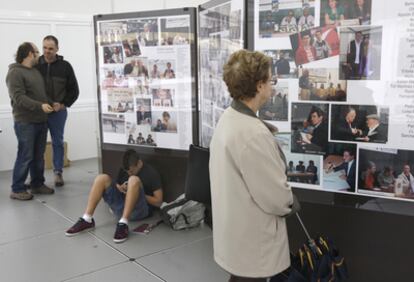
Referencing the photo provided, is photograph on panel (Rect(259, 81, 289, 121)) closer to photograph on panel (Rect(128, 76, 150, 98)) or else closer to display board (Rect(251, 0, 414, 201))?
display board (Rect(251, 0, 414, 201))

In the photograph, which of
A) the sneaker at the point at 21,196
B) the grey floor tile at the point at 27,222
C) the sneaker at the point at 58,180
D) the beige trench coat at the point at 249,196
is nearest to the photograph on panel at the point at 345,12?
the beige trench coat at the point at 249,196

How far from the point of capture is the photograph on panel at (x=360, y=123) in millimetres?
2318

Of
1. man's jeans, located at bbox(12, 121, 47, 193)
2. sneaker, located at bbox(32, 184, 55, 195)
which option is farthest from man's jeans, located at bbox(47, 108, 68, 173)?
sneaker, located at bbox(32, 184, 55, 195)

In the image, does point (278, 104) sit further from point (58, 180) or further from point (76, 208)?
point (58, 180)

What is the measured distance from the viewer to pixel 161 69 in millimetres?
3941

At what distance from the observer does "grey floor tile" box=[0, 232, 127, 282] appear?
2947 mm

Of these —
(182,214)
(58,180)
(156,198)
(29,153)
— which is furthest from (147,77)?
(58,180)

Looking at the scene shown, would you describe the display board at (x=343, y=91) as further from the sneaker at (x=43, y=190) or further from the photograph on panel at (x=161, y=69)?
the sneaker at (x=43, y=190)

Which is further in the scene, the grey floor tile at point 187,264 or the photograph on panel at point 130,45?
the photograph on panel at point 130,45

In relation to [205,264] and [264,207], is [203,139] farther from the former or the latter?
[264,207]

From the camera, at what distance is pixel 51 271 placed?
299 centimetres

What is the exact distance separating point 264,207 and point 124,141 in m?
2.84

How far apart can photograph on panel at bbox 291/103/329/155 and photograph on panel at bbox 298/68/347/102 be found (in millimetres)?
51

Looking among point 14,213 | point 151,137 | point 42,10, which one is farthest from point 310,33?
point 42,10
